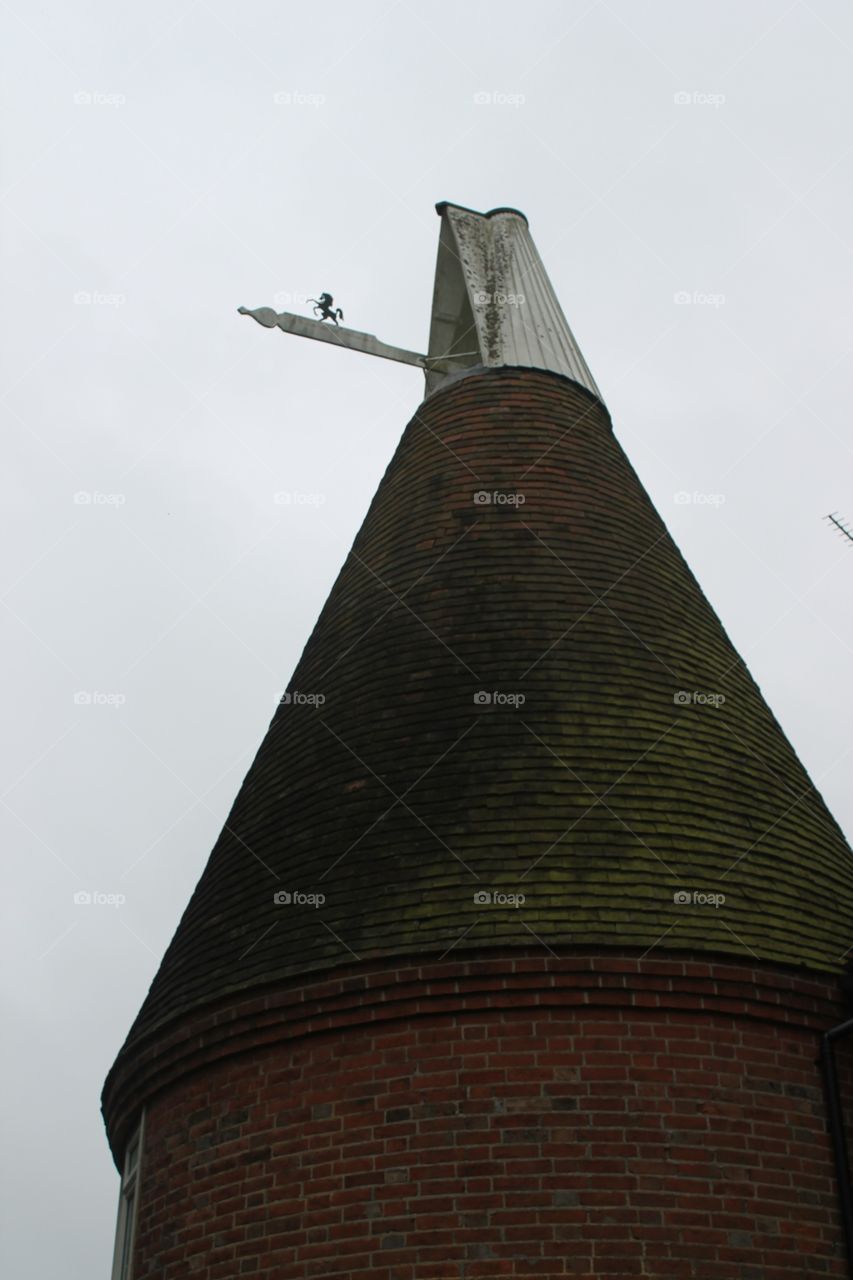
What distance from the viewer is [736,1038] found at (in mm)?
9055

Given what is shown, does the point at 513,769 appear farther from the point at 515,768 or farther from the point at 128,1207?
the point at 128,1207

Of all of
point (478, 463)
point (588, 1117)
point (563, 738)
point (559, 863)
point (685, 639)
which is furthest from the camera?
point (478, 463)

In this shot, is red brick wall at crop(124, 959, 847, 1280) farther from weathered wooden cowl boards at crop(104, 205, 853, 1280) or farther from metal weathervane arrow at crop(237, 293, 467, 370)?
metal weathervane arrow at crop(237, 293, 467, 370)

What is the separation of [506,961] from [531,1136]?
94 centimetres

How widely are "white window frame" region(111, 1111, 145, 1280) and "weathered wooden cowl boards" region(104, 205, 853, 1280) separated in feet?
0.48

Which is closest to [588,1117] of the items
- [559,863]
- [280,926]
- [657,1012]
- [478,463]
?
[657,1012]

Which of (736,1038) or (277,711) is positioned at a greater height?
(277,711)

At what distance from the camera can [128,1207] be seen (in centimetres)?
1084

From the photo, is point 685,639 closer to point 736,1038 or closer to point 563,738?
point 563,738

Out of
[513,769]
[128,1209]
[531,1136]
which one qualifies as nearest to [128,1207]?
[128,1209]

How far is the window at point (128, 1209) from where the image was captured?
34.0 feet

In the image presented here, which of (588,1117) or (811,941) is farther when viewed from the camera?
(811,941)

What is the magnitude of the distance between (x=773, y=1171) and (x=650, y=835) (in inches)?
79.3

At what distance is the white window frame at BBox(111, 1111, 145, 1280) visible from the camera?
1030 cm
